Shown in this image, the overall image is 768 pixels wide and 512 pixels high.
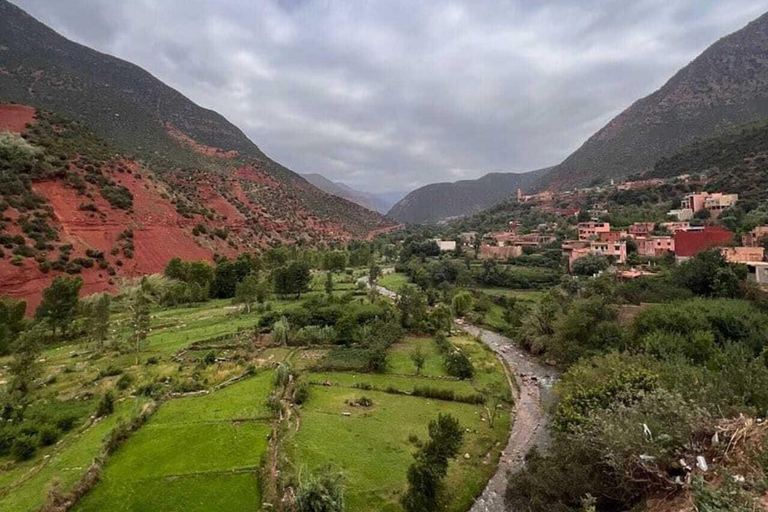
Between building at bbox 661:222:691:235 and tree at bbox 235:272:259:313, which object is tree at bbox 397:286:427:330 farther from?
building at bbox 661:222:691:235

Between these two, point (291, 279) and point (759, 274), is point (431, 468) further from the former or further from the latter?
point (759, 274)

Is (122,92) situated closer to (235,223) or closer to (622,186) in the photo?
(235,223)

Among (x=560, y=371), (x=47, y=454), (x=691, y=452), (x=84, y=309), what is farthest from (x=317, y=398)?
(x=84, y=309)

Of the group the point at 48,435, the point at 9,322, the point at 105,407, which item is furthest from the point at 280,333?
the point at 9,322

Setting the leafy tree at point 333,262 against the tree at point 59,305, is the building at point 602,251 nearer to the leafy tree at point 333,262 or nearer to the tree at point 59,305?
the leafy tree at point 333,262

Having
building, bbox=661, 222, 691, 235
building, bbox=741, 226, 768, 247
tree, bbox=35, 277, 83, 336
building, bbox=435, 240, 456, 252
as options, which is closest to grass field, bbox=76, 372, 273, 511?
tree, bbox=35, 277, 83, 336
